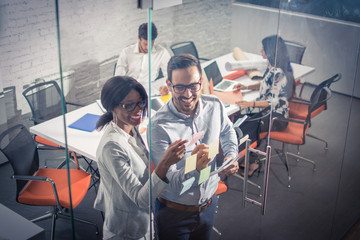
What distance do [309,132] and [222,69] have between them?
1.06 metres

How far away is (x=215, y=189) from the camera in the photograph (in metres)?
1.83

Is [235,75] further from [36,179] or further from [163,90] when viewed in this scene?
[36,179]

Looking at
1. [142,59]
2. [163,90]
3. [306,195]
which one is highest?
[142,59]

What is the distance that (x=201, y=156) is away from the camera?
5.45ft

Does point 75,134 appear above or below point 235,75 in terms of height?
below

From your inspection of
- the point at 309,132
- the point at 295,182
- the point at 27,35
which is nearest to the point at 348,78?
the point at 309,132

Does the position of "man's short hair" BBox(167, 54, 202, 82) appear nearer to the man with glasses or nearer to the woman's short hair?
the man with glasses

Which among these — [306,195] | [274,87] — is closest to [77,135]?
[274,87]

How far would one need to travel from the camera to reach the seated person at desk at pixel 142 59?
1.34m

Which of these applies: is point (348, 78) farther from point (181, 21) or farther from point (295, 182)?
point (181, 21)

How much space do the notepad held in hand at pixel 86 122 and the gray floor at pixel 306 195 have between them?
16.8 inches

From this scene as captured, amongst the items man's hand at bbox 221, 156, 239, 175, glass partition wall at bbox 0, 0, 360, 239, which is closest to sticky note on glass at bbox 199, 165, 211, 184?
man's hand at bbox 221, 156, 239, 175

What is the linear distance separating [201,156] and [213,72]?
332 millimetres

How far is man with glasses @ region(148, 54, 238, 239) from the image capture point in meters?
1.51
